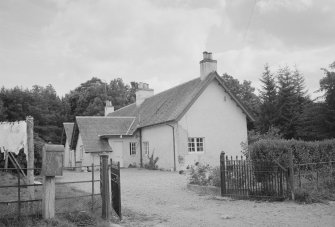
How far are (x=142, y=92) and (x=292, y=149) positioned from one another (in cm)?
2538

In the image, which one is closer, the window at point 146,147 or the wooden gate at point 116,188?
the wooden gate at point 116,188

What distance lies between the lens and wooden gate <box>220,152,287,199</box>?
12.0 m

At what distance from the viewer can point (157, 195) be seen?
46.9ft

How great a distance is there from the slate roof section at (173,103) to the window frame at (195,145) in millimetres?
2052

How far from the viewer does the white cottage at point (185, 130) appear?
25812 millimetres

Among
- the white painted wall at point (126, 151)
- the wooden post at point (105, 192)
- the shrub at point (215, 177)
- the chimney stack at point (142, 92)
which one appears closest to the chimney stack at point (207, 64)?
the white painted wall at point (126, 151)

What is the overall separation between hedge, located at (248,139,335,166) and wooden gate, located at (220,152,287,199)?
56cm

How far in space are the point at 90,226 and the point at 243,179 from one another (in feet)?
20.1

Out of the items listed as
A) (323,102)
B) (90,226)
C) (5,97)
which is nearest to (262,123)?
(323,102)

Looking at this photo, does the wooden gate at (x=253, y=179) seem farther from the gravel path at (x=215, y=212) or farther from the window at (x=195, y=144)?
the window at (x=195, y=144)

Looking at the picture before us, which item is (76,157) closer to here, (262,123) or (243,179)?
(262,123)

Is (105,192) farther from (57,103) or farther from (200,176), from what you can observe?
(57,103)

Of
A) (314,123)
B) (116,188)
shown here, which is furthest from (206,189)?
(314,123)

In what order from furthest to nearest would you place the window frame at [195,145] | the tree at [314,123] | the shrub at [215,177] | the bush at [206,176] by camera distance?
the tree at [314,123] < the window frame at [195,145] < the bush at [206,176] < the shrub at [215,177]
